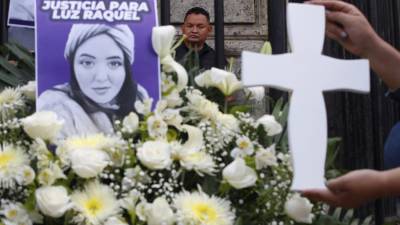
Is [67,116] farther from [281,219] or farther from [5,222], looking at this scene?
[281,219]

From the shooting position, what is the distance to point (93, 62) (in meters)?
1.40

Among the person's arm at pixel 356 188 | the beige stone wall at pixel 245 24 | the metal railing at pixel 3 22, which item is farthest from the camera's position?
the beige stone wall at pixel 245 24

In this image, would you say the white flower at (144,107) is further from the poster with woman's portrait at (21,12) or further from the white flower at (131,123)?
the poster with woman's portrait at (21,12)

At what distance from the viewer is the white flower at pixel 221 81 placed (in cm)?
144

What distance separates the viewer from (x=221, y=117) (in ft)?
4.59

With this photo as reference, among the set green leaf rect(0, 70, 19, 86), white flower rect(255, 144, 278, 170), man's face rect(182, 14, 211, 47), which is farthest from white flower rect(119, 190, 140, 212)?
man's face rect(182, 14, 211, 47)

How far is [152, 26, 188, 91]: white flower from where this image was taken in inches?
55.7

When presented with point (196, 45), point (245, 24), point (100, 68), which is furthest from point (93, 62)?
point (245, 24)

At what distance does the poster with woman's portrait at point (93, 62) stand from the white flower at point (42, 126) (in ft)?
0.27

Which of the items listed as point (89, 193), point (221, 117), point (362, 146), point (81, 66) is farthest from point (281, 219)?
point (362, 146)

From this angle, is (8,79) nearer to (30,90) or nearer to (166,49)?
(30,90)

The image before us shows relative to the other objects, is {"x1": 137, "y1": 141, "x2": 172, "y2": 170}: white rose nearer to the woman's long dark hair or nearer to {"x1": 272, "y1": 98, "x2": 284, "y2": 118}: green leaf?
the woman's long dark hair

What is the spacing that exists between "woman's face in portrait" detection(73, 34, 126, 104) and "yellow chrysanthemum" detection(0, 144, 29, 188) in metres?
0.19

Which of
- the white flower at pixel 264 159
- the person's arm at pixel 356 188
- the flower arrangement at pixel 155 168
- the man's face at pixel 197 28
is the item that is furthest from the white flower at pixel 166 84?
the man's face at pixel 197 28
